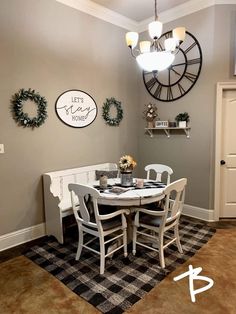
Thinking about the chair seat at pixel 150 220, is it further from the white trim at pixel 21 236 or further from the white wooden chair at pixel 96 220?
the white trim at pixel 21 236

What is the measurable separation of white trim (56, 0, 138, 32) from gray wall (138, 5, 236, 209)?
70 centimetres

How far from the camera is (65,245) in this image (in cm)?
295

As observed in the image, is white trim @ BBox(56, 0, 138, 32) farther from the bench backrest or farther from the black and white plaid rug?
the black and white plaid rug

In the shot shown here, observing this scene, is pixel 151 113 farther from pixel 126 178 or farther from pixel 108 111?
pixel 126 178

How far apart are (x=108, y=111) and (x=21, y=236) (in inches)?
91.5

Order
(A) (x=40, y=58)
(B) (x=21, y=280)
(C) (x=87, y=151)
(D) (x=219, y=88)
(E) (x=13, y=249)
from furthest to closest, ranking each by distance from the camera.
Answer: (C) (x=87, y=151) → (D) (x=219, y=88) → (A) (x=40, y=58) → (E) (x=13, y=249) → (B) (x=21, y=280)

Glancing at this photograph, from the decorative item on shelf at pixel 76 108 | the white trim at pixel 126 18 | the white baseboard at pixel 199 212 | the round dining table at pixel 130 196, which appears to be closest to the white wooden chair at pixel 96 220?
the round dining table at pixel 130 196

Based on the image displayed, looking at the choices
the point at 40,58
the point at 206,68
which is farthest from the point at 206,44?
the point at 40,58

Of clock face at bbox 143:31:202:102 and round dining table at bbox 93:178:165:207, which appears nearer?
round dining table at bbox 93:178:165:207

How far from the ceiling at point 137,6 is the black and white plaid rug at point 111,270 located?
348 centimetres

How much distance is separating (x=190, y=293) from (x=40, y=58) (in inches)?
126

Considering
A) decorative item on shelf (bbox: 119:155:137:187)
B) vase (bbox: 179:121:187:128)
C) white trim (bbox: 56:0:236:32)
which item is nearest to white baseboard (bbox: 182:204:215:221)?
vase (bbox: 179:121:187:128)

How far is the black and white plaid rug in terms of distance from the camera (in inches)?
79.2

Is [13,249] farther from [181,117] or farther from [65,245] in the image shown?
[181,117]
